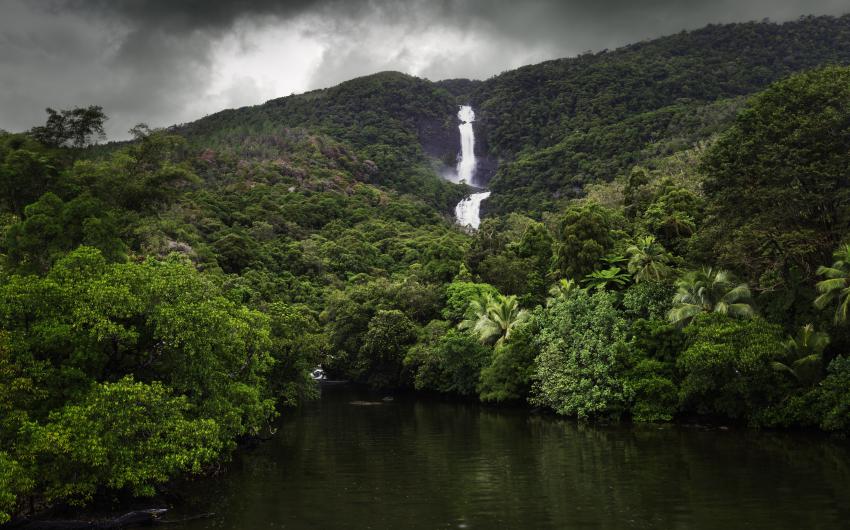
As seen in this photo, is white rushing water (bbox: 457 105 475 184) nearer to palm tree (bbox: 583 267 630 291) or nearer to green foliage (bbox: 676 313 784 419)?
palm tree (bbox: 583 267 630 291)

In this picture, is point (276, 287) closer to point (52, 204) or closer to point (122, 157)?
point (122, 157)

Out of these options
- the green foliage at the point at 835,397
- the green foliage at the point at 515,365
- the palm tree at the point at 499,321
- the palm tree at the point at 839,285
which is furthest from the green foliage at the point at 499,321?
the palm tree at the point at 839,285

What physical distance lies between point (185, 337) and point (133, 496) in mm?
5530

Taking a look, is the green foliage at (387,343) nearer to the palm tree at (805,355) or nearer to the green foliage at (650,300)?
the green foliage at (650,300)

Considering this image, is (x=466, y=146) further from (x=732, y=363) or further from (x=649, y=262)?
(x=732, y=363)

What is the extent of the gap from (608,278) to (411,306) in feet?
80.1

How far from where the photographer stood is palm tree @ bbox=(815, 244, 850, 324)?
28.2 meters

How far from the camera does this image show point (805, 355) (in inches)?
1187

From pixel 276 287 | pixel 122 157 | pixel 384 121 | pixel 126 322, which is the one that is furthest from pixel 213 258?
pixel 384 121

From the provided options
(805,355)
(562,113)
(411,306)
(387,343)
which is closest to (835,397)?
(805,355)

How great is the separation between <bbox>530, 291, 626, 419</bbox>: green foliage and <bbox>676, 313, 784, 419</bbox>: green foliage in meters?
4.45

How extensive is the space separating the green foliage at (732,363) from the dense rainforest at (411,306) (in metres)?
0.13

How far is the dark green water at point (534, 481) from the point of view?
18531 millimetres

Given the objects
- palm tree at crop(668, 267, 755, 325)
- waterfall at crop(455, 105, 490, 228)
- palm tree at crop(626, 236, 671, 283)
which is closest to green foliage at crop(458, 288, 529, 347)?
palm tree at crop(626, 236, 671, 283)
